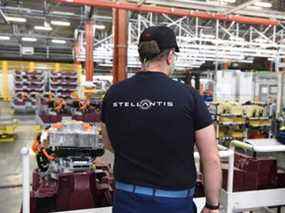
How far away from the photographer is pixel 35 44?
777 inches

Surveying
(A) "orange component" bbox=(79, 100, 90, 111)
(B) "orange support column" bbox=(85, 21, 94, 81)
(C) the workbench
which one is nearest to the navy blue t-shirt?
(C) the workbench

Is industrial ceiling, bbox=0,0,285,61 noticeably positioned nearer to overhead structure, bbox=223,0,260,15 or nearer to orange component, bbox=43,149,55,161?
overhead structure, bbox=223,0,260,15

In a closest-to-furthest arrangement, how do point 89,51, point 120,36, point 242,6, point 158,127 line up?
1. point 158,127
2. point 242,6
3. point 120,36
4. point 89,51

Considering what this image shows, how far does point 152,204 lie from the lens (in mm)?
1434

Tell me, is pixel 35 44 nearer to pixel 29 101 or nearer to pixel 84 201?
pixel 29 101

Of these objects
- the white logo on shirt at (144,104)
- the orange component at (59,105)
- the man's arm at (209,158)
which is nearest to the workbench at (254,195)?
the man's arm at (209,158)

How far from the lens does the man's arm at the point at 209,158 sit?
1396mm

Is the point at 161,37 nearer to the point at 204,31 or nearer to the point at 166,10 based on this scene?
the point at 166,10

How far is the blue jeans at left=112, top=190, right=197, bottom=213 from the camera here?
56.1 inches

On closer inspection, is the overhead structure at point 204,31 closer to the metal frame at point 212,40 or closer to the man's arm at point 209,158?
the metal frame at point 212,40

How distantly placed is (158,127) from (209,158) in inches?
10.5

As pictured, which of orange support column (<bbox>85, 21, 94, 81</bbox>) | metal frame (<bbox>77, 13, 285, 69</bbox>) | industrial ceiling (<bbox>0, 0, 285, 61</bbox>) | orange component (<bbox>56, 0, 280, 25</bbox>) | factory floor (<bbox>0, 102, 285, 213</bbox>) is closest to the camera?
factory floor (<bbox>0, 102, 285, 213</bbox>)

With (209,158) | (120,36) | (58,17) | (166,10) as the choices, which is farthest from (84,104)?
(209,158)

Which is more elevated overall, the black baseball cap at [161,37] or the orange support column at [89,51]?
the orange support column at [89,51]
